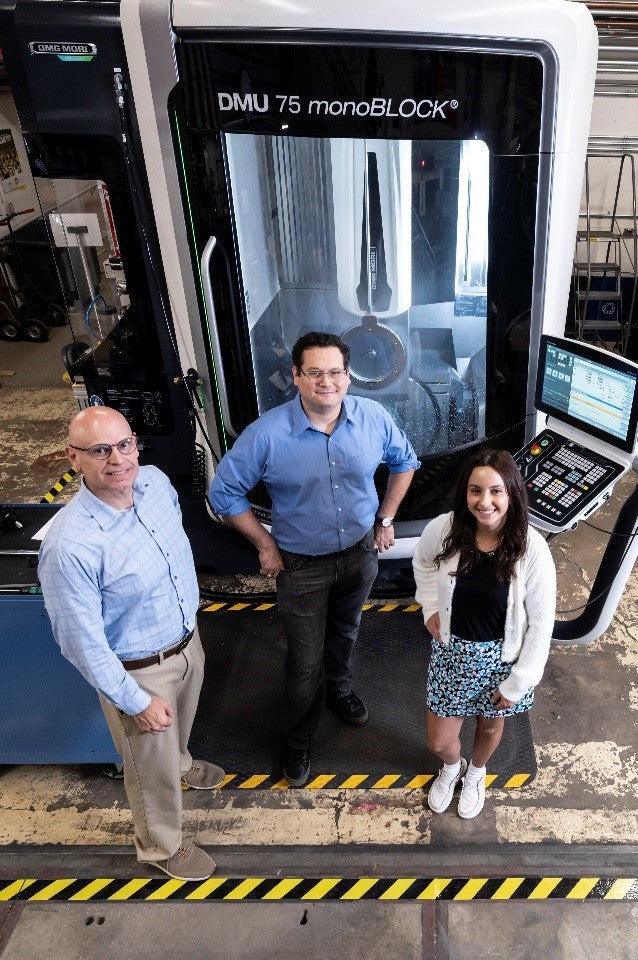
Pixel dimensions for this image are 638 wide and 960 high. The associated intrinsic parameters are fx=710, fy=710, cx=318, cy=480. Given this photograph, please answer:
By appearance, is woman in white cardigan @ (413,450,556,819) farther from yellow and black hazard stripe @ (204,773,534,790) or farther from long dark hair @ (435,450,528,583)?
yellow and black hazard stripe @ (204,773,534,790)

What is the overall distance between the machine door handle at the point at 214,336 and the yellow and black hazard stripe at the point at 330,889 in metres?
1.85

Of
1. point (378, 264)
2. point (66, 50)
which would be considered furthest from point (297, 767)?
point (66, 50)

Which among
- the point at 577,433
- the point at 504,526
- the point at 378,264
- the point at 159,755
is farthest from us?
the point at 378,264

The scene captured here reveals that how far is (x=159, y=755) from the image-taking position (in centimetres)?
229

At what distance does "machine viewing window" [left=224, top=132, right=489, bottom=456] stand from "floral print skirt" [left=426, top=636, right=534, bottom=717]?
1.27m

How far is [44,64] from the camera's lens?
279 centimetres

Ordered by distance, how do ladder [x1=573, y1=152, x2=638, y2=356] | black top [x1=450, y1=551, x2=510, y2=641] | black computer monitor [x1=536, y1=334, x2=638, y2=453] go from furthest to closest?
ladder [x1=573, y1=152, x2=638, y2=356], black computer monitor [x1=536, y1=334, x2=638, y2=453], black top [x1=450, y1=551, x2=510, y2=641]

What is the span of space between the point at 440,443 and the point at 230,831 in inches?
76.3

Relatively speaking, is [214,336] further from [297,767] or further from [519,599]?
[297,767]

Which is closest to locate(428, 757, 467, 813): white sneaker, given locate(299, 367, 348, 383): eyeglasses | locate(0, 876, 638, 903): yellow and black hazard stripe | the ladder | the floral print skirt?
locate(0, 876, 638, 903): yellow and black hazard stripe

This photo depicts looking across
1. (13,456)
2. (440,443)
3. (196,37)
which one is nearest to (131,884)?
(440,443)

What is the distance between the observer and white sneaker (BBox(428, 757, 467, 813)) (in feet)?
9.12

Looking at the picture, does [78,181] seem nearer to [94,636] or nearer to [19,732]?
[94,636]

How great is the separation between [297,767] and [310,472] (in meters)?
1.30
